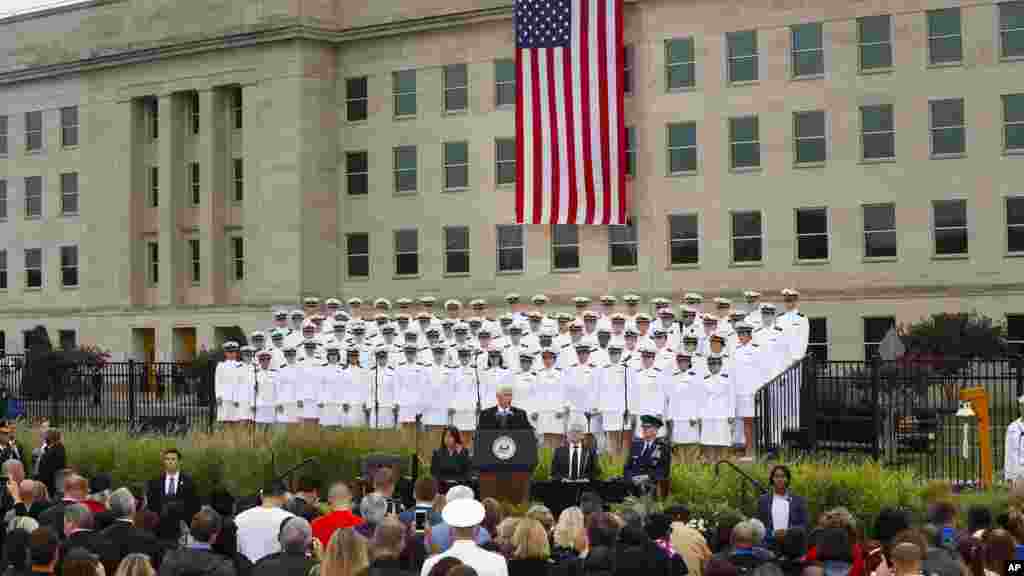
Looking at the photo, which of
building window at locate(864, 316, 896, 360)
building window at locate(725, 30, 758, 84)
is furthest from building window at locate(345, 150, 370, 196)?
building window at locate(864, 316, 896, 360)

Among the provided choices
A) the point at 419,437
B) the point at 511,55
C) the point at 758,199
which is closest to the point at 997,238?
the point at 758,199

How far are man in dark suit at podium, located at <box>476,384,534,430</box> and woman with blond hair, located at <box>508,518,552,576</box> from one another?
9.29 m

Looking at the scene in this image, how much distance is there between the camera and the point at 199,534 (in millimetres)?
12320

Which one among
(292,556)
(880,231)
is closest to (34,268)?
(880,231)

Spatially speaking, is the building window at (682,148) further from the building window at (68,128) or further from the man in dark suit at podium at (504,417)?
the man in dark suit at podium at (504,417)

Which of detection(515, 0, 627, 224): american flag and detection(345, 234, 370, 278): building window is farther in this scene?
detection(345, 234, 370, 278): building window

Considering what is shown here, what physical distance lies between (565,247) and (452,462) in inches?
1481

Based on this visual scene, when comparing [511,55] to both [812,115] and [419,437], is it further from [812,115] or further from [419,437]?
[419,437]

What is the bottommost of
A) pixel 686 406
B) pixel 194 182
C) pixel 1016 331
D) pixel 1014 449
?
pixel 1014 449

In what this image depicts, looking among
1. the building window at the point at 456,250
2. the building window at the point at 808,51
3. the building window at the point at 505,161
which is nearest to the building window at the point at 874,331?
the building window at the point at 808,51

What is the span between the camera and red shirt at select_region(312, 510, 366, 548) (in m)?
13.6

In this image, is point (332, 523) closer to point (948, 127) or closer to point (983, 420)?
point (983, 420)

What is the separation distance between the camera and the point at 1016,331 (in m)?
49.2

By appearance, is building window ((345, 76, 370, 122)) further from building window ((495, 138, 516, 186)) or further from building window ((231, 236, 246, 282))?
building window ((231, 236, 246, 282))
